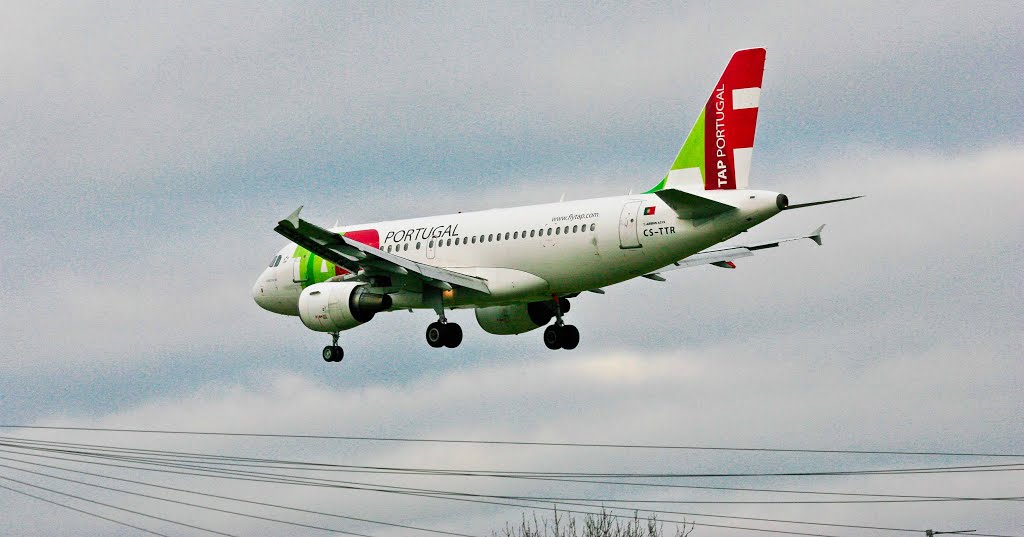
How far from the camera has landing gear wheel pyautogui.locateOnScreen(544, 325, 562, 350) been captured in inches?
2793

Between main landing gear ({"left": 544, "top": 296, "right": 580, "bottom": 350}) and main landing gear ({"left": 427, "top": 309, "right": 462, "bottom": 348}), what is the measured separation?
153 inches

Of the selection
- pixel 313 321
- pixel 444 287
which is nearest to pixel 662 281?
pixel 444 287

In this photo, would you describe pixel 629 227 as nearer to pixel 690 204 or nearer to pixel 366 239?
pixel 690 204

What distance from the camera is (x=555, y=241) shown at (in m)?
65.7

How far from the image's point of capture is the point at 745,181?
6212 cm

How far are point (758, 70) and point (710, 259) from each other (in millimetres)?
8586

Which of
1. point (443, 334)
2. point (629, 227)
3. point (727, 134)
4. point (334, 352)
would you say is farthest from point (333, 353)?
point (727, 134)

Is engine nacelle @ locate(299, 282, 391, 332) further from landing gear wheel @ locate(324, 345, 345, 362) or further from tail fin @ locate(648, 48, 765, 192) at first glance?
tail fin @ locate(648, 48, 765, 192)

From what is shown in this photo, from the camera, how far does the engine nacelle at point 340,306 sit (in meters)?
68.1

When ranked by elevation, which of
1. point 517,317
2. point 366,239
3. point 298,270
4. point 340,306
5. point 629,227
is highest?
point 366,239

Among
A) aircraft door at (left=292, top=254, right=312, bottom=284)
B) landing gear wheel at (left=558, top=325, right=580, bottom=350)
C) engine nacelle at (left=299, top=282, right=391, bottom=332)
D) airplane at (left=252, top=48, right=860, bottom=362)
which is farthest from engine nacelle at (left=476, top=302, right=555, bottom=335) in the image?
aircraft door at (left=292, top=254, right=312, bottom=284)

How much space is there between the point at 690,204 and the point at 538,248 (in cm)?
689

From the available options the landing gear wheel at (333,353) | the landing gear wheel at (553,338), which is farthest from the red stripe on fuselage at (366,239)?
the landing gear wheel at (553,338)

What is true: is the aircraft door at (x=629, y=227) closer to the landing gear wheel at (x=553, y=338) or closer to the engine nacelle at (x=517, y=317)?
the landing gear wheel at (x=553, y=338)
